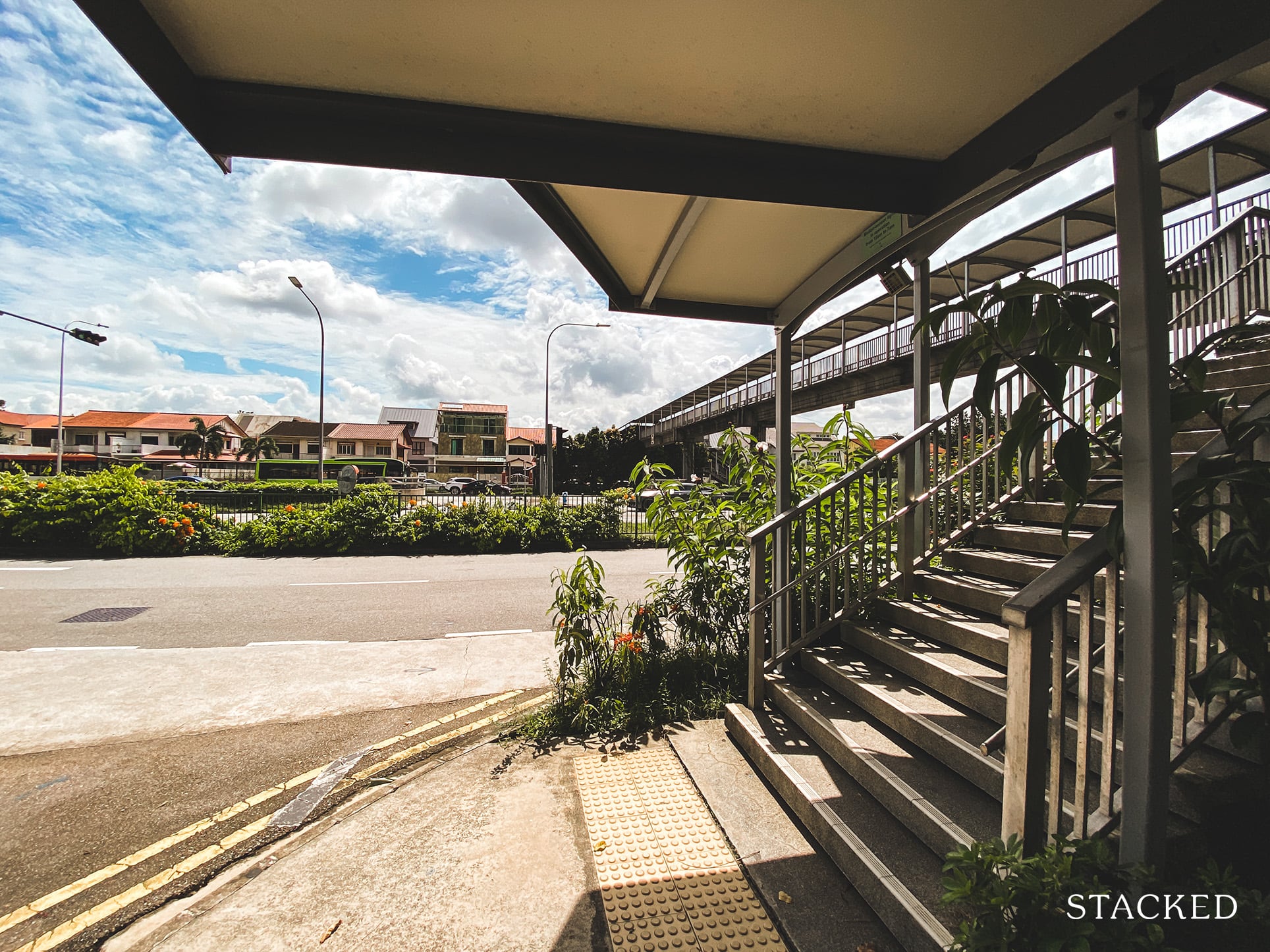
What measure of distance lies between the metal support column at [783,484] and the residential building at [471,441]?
2531 inches

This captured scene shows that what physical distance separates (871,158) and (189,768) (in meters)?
4.96

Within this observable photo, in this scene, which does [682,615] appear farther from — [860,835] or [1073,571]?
[1073,571]

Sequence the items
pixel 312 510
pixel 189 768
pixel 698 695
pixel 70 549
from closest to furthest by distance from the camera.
→ pixel 189 768 < pixel 698 695 < pixel 70 549 < pixel 312 510

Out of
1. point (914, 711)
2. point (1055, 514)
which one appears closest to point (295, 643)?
point (914, 711)

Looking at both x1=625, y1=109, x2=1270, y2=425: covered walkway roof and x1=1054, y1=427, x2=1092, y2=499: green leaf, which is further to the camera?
x1=625, y1=109, x2=1270, y2=425: covered walkway roof

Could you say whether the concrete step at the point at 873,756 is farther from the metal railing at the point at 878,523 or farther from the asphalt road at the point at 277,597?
the asphalt road at the point at 277,597

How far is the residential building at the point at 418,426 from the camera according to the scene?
7381cm

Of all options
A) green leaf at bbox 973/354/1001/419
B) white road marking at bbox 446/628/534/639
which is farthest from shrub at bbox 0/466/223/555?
green leaf at bbox 973/354/1001/419

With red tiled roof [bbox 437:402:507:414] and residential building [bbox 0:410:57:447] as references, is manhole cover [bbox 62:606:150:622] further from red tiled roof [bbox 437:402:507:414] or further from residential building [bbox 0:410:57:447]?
residential building [bbox 0:410:57:447]

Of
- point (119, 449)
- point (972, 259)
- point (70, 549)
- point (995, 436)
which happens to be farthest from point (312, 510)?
point (119, 449)

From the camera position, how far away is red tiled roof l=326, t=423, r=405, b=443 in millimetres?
65625

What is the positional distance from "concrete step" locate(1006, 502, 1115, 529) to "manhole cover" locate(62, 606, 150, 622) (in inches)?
364

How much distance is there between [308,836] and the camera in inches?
107

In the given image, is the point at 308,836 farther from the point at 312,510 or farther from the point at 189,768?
the point at 312,510
